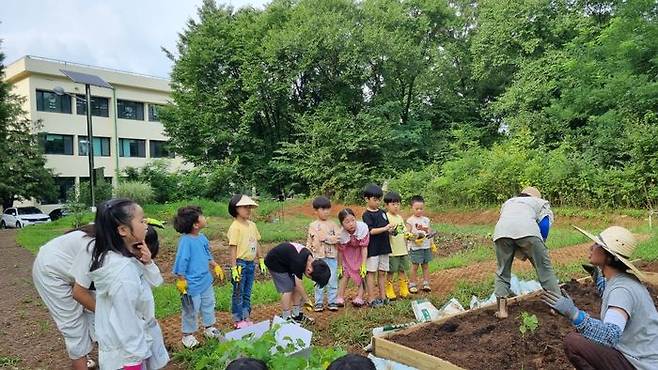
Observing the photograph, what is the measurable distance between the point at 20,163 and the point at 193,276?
28931 mm

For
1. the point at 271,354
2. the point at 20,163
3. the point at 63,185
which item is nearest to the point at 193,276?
the point at 271,354

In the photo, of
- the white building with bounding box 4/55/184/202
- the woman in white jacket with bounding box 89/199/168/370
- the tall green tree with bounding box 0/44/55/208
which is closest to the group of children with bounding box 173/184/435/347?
the woman in white jacket with bounding box 89/199/168/370

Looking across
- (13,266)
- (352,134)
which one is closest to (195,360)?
(13,266)

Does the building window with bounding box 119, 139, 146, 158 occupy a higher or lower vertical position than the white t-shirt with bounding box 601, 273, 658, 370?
higher

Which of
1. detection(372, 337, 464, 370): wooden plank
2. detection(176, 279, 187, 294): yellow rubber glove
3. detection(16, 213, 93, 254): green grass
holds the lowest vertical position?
detection(16, 213, 93, 254): green grass

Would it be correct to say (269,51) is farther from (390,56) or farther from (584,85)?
(584,85)

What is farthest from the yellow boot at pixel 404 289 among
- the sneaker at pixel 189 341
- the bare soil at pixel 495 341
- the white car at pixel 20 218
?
the white car at pixel 20 218

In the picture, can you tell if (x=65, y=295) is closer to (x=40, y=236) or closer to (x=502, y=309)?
(x=502, y=309)

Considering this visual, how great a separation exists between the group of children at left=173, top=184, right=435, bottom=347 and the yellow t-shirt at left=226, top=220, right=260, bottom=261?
0.01 meters

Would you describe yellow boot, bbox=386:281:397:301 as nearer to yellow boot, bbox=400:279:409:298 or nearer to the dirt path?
yellow boot, bbox=400:279:409:298

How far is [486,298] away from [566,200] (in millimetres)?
10560

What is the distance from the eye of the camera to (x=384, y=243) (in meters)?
6.41

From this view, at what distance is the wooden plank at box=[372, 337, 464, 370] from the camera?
3.80 metres

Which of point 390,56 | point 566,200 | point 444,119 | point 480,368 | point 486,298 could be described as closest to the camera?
point 480,368
